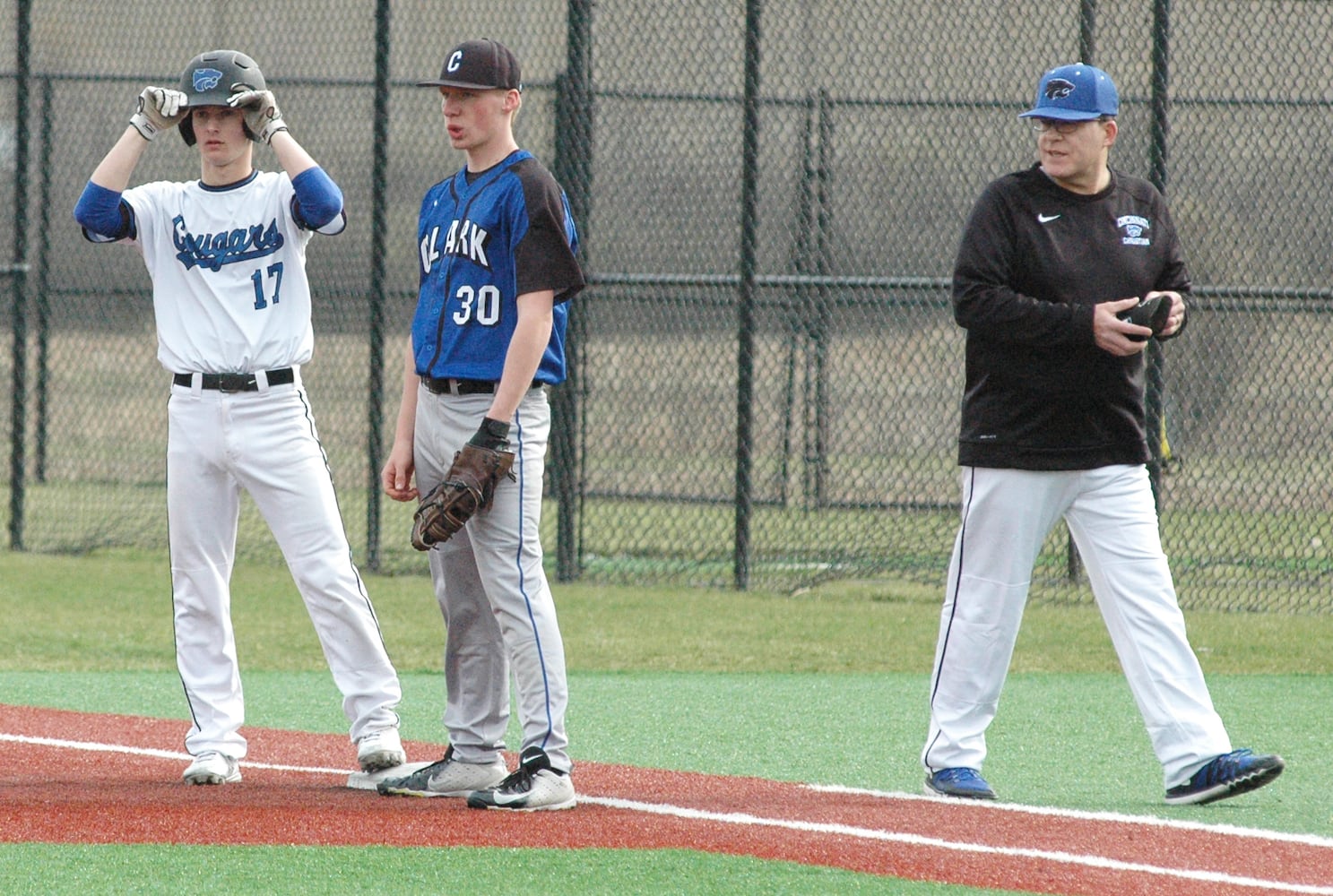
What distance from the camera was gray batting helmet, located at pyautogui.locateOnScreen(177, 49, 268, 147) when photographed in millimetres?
4895

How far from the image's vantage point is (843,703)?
6637 millimetres

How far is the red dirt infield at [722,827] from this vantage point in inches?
160

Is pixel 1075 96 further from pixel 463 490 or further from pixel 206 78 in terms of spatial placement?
pixel 206 78

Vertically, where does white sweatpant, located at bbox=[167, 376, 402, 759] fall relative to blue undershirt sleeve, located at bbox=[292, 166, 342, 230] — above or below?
below

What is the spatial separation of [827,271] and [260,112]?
5.97 m

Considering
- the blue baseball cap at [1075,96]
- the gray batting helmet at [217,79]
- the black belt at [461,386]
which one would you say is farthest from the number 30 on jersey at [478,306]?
the blue baseball cap at [1075,96]

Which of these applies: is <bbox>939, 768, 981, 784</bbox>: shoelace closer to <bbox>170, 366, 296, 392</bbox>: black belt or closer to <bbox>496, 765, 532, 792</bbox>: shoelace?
<bbox>496, 765, 532, 792</bbox>: shoelace

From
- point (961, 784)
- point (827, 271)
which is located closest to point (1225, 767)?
point (961, 784)

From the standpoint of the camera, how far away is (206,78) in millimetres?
4910

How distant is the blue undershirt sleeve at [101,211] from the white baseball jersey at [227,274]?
0.05m

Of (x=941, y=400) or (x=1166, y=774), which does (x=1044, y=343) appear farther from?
(x=941, y=400)

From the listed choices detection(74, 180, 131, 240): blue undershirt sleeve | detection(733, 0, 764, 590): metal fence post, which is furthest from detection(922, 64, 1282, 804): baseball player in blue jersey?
detection(733, 0, 764, 590): metal fence post

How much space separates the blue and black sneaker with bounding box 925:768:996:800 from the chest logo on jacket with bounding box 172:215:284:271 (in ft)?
7.86

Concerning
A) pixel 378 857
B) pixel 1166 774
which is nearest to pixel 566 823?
pixel 378 857
